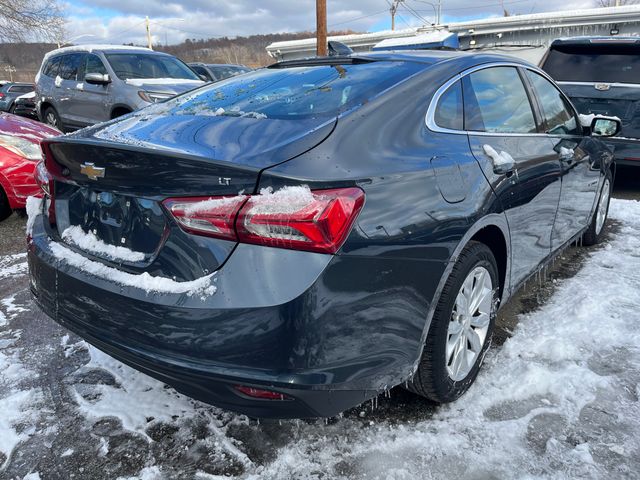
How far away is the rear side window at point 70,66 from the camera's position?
373 inches

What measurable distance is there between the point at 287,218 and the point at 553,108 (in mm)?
2608

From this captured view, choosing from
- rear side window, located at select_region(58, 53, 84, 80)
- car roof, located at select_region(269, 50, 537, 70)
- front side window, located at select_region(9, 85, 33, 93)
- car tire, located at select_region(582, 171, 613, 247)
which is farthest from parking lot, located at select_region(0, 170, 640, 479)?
front side window, located at select_region(9, 85, 33, 93)

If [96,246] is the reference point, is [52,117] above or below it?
below

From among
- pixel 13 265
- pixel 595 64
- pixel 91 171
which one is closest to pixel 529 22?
pixel 595 64

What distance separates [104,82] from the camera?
8406mm

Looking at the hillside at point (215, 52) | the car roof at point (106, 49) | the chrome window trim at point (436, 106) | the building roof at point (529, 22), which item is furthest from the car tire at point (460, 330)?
the hillside at point (215, 52)

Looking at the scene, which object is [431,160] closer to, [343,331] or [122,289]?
[343,331]

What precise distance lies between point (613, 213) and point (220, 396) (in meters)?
5.53

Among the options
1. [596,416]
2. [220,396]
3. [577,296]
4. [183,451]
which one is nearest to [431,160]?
[220,396]

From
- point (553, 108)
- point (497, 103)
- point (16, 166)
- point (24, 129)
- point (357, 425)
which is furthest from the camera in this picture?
point (24, 129)

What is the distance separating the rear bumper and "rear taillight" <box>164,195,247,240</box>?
90 millimetres

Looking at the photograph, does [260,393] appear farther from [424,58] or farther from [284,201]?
[424,58]

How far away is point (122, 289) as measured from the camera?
1890 mm

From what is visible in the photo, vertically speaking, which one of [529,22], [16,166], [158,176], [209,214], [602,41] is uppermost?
[529,22]
